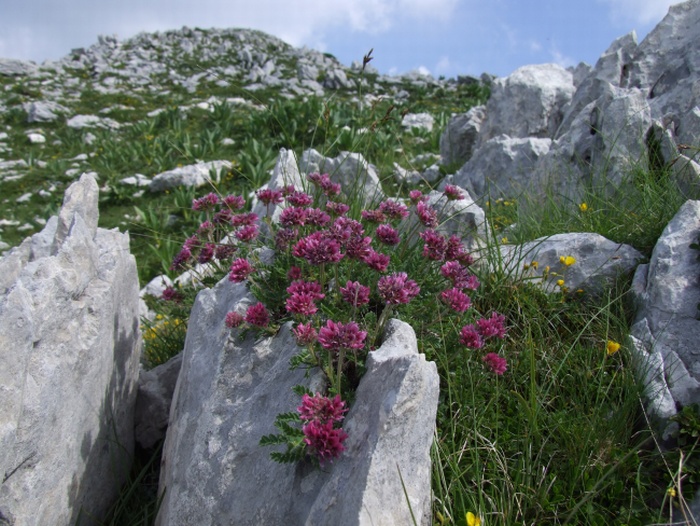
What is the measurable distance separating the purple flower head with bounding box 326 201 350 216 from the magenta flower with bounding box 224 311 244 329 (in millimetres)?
1046

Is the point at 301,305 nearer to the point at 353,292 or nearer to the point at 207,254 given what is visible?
the point at 353,292

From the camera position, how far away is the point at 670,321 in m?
2.97

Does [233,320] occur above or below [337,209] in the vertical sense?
below

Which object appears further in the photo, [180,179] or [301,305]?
[180,179]

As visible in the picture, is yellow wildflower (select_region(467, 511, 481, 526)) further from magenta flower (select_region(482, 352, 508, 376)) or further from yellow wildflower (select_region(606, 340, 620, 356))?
yellow wildflower (select_region(606, 340, 620, 356))

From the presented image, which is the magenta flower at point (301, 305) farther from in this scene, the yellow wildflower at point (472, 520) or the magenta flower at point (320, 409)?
the yellow wildflower at point (472, 520)

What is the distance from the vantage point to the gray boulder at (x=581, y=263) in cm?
358

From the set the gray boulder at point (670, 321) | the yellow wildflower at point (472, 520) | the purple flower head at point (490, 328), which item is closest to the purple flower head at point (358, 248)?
the purple flower head at point (490, 328)

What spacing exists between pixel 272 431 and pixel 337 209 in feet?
5.18

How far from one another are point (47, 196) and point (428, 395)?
10.3 m

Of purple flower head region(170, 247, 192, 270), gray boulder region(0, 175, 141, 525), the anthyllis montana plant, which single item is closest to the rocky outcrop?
the anthyllis montana plant

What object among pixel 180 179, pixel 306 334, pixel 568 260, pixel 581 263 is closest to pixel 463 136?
pixel 180 179

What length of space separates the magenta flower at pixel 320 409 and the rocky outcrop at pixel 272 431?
0.54ft

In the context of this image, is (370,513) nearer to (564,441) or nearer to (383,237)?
(564,441)
